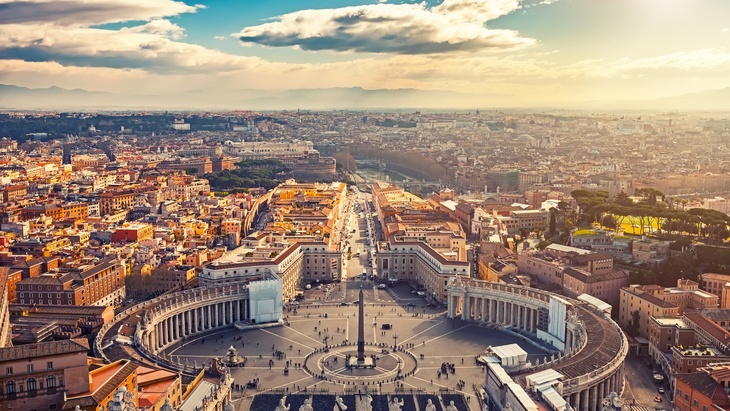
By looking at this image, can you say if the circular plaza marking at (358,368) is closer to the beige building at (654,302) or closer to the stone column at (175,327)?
the stone column at (175,327)

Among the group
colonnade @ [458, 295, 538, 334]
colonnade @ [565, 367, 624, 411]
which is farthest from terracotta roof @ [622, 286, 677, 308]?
colonnade @ [565, 367, 624, 411]

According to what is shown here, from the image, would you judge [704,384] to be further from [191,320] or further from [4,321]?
[4,321]

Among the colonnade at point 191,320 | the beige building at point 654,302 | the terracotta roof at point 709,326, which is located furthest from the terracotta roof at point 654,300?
the colonnade at point 191,320

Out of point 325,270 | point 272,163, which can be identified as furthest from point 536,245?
point 272,163

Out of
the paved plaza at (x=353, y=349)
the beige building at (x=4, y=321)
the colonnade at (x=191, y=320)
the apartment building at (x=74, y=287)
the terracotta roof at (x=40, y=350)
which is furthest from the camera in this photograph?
the apartment building at (x=74, y=287)

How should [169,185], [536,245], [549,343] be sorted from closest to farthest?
[549,343] → [536,245] → [169,185]

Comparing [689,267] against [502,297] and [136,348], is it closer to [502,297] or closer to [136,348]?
[502,297]
